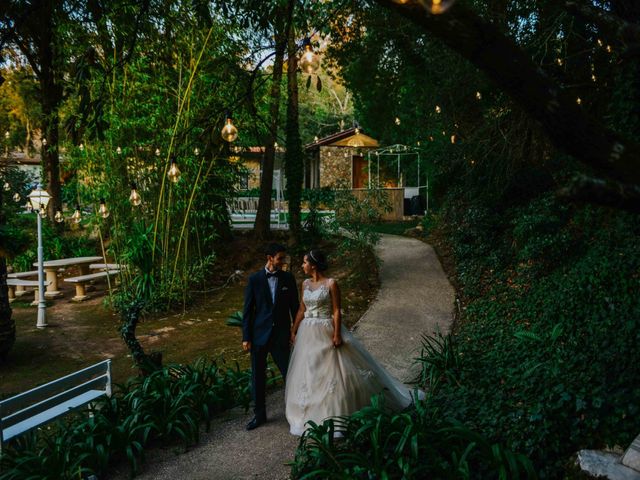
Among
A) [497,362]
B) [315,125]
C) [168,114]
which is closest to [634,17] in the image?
[497,362]

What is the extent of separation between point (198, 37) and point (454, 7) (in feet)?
28.4

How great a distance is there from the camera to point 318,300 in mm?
4602

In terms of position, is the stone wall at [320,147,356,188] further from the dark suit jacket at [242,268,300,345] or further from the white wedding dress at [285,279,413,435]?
the white wedding dress at [285,279,413,435]

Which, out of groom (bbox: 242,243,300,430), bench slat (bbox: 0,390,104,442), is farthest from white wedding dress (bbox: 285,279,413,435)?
bench slat (bbox: 0,390,104,442)

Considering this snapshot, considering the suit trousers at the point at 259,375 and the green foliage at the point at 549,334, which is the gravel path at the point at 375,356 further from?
the green foliage at the point at 549,334

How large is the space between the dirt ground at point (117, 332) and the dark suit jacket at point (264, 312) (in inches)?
99.7

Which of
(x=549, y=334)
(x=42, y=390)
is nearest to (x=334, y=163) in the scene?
(x=549, y=334)

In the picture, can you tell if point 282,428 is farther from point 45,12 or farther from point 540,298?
point 45,12

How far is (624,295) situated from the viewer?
18.0 feet

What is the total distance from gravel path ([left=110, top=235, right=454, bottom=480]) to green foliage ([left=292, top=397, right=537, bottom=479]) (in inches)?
16.5

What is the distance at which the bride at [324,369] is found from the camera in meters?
4.32

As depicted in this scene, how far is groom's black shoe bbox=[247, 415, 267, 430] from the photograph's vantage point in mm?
4551

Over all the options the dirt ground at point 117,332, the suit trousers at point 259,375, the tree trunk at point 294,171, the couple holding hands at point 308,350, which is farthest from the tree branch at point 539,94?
the tree trunk at point 294,171

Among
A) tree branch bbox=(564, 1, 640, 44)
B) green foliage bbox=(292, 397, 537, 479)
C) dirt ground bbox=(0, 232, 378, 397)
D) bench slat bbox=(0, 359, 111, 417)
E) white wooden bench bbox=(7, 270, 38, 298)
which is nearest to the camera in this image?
tree branch bbox=(564, 1, 640, 44)
